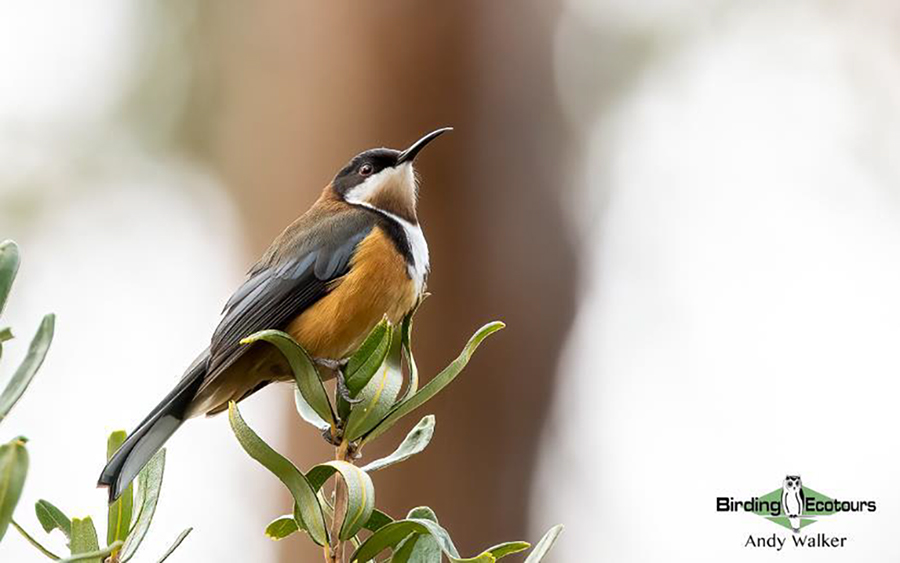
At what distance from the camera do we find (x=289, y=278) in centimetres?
275

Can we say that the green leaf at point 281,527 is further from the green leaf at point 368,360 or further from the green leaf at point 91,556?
the green leaf at point 91,556

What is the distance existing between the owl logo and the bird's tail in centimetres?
209

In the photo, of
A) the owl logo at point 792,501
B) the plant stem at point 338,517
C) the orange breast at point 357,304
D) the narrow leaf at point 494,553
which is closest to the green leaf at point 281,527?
the plant stem at point 338,517

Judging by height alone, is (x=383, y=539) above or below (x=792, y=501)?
above

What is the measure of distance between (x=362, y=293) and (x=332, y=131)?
3166mm

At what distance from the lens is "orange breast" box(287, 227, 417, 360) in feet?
8.64

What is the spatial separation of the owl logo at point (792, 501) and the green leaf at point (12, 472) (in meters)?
3.06

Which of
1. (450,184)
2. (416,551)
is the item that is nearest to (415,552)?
(416,551)

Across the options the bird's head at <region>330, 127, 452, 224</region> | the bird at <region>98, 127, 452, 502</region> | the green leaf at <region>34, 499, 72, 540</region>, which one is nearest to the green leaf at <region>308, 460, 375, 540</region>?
the green leaf at <region>34, 499, 72, 540</region>

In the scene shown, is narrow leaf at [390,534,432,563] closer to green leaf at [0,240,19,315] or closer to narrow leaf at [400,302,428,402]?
narrow leaf at [400,302,428,402]

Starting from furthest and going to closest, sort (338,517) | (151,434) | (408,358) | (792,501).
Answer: (792,501) < (151,434) < (408,358) < (338,517)

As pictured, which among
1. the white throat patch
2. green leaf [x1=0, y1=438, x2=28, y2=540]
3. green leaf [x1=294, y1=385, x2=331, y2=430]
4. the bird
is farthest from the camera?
the white throat patch

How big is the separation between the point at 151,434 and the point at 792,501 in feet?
8.07

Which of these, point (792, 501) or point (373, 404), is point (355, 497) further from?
point (792, 501)
